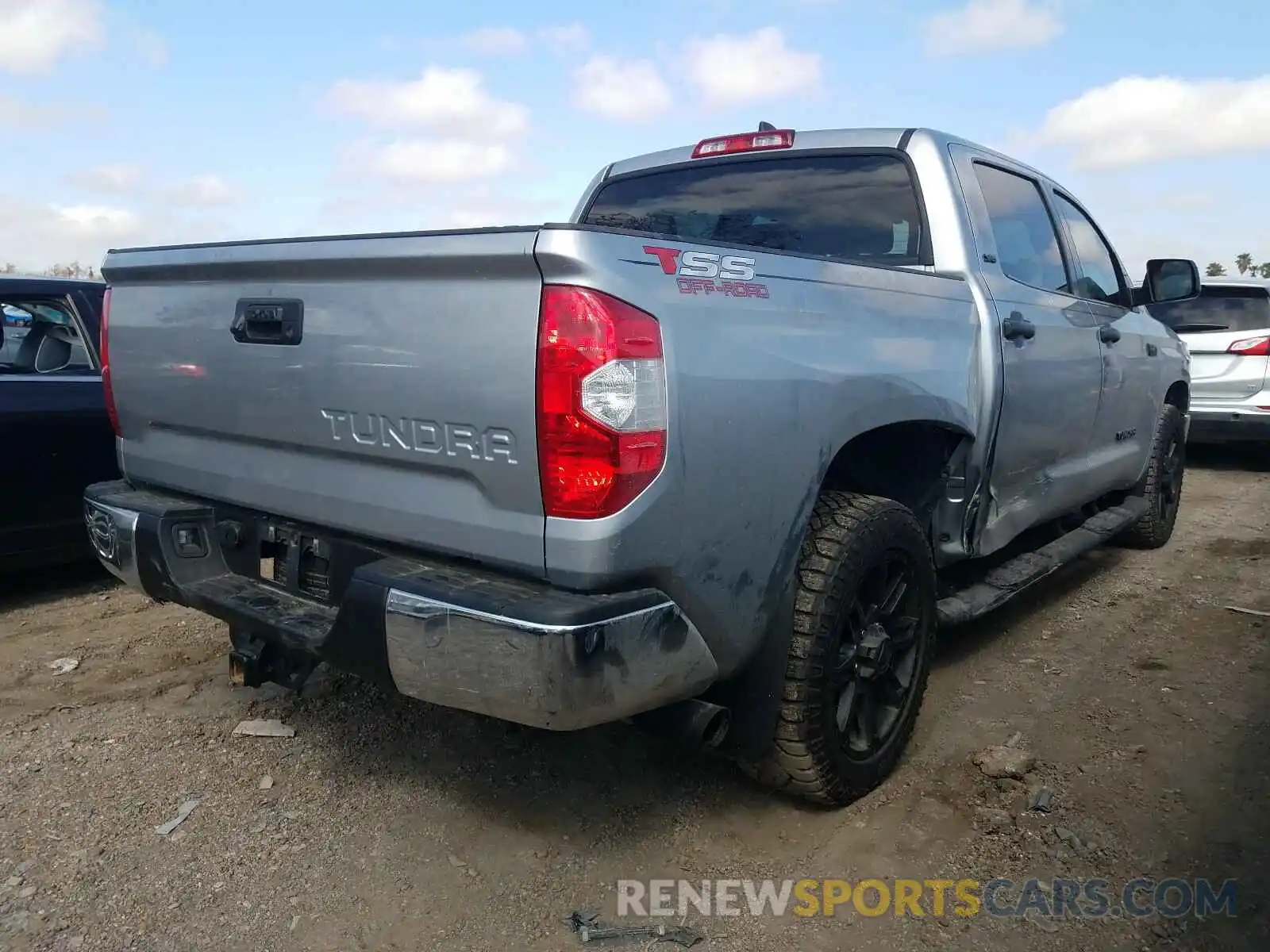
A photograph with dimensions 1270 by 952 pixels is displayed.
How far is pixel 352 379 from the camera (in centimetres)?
234

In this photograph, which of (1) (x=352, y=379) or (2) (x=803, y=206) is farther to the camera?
(2) (x=803, y=206)

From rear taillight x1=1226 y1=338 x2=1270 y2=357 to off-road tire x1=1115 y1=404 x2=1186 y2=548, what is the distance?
115 inches

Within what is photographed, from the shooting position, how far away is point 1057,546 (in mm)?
4344

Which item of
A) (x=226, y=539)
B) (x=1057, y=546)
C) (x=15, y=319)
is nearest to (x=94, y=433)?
(x=15, y=319)

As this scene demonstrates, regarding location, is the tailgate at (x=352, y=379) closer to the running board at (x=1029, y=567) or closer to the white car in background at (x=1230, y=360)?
the running board at (x=1029, y=567)

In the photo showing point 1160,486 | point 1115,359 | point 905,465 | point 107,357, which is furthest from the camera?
point 1160,486

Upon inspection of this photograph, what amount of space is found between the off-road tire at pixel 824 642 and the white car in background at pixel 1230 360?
6.62m

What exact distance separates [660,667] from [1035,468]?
227 centimetres

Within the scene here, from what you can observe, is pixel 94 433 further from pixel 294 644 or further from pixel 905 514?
pixel 905 514

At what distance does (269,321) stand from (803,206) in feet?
6.30

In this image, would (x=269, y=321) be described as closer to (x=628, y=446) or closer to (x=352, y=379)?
(x=352, y=379)

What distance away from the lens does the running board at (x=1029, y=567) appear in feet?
11.3

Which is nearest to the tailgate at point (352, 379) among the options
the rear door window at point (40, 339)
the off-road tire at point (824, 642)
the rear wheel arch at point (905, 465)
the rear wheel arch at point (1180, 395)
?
the off-road tire at point (824, 642)

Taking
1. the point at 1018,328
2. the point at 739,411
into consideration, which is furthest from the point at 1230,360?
the point at 739,411
